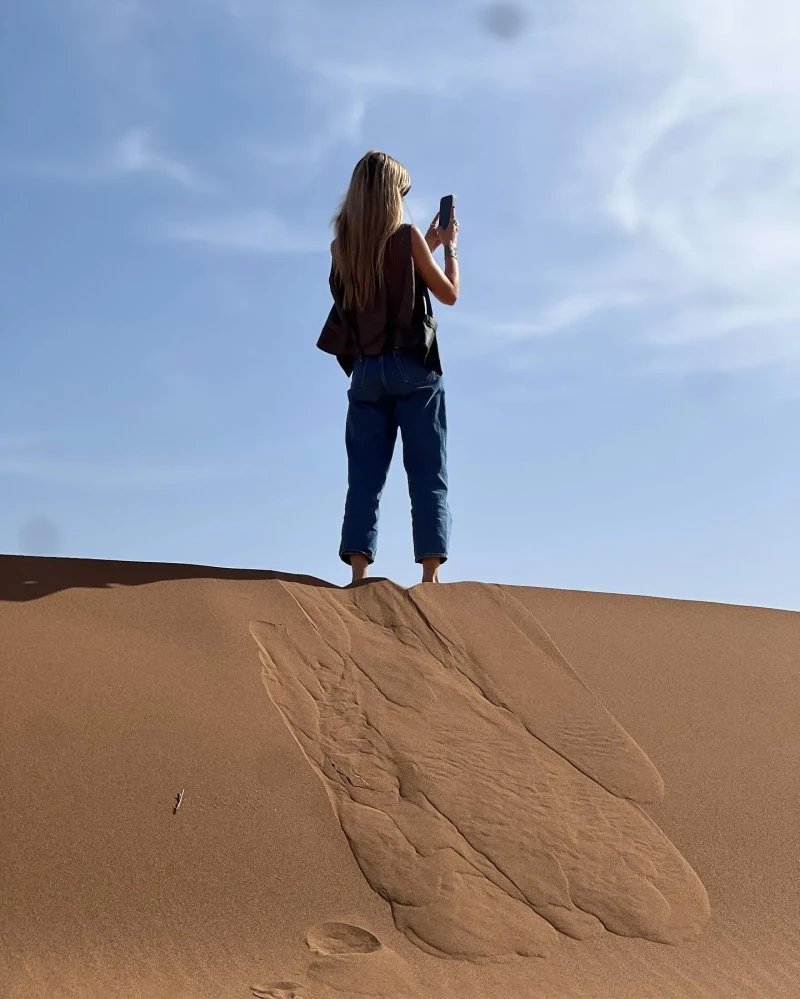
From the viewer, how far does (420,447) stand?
13.8ft

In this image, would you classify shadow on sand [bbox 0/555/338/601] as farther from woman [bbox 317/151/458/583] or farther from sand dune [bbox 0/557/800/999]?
woman [bbox 317/151/458/583]

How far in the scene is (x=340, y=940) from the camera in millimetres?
2432

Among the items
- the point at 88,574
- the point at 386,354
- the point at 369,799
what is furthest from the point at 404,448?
the point at 369,799

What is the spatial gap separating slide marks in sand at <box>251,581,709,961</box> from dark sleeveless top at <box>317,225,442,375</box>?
1.04 m

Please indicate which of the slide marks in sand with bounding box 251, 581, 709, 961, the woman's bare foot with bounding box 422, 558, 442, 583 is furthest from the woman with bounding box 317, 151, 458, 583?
A: the slide marks in sand with bounding box 251, 581, 709, 961

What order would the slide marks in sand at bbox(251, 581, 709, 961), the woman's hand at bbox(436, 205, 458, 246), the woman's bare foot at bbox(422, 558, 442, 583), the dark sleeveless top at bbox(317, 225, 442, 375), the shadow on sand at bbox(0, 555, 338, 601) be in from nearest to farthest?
the slide marks in sand at bbox(251, 581, 709, 961) → the shadow on sand at bbox(0, 555, 338, 601) → the woman's bare foot at bbox(422, 558, 442, 583) → the dark sleeveless top at bbox(317, 225, 442, 375) → the woman's hand at bbox(436, 205, 458, 246)

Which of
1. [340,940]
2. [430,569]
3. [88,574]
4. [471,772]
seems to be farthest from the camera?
[430,569]

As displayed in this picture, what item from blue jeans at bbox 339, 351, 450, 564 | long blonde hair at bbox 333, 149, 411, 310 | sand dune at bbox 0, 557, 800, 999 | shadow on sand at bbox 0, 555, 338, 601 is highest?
long blonde hair at bbox 333, 149, 411, 310

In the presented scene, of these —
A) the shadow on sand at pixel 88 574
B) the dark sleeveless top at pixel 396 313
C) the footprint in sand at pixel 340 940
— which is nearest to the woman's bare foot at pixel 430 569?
the shadow on sand at pixel 88 574

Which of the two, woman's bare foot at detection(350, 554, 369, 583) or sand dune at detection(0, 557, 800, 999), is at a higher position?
woman's bare foot at detection(350, 554, 369, 583)

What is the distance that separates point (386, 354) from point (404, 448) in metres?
0.40

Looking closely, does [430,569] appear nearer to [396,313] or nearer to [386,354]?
[386,354]

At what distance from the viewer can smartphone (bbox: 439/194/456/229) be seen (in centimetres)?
457

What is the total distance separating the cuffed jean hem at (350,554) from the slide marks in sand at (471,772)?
1.10 feet
